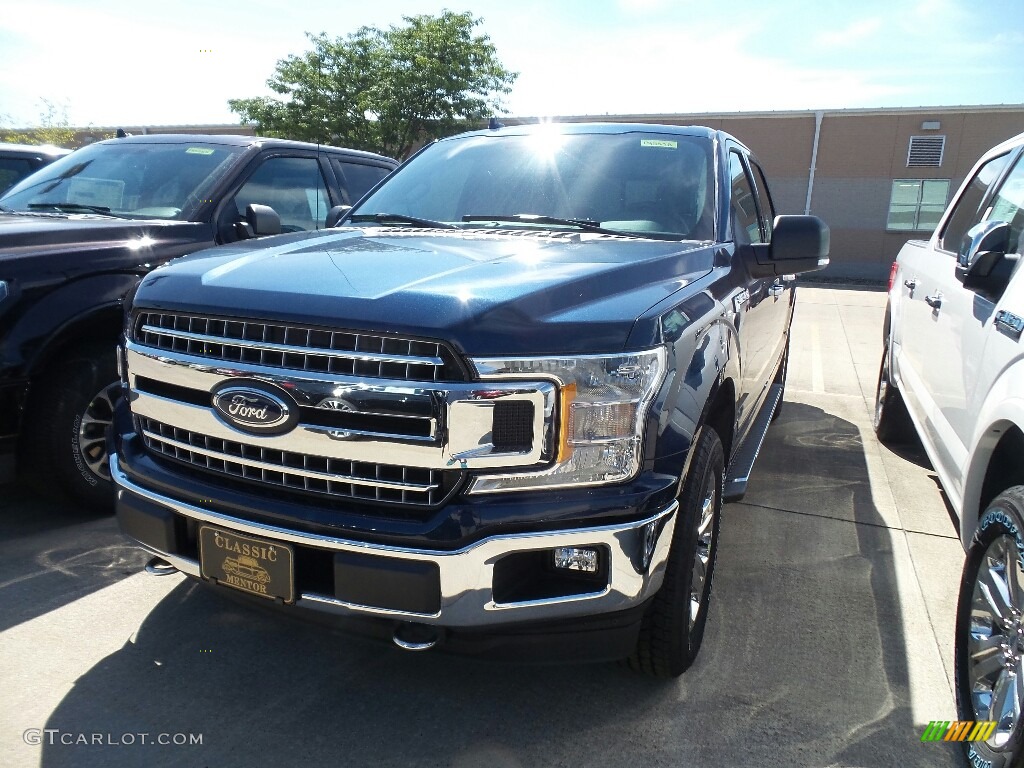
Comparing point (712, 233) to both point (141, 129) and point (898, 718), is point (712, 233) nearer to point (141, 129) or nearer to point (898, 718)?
point (898, 718)

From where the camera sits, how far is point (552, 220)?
3.11 m

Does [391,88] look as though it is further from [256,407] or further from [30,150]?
[256,407]

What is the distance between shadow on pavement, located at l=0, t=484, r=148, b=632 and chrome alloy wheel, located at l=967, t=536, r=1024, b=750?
10.3 ft

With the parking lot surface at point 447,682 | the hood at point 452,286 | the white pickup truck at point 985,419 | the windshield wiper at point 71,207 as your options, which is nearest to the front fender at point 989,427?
the white pickup truck at point 985,419

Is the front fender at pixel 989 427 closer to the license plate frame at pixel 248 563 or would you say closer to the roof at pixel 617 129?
the roof at pixel 617 129

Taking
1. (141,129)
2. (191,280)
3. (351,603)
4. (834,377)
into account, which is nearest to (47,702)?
(351,603)

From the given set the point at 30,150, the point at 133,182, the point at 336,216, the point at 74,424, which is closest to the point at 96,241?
the point at 74,424

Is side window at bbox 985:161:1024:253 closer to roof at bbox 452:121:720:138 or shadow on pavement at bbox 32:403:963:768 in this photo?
roof at bbox 452:121:720:138

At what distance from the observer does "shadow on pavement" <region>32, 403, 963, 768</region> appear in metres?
2.23

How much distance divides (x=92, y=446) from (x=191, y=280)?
1.81m

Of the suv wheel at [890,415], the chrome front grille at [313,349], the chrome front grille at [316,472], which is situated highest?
the chrome front grille at [313,349]

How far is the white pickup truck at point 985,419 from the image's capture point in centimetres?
204

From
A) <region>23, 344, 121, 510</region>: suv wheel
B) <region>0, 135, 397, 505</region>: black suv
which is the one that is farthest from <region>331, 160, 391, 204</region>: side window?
<region>23, 344, 121, 510</region>: suv wheel

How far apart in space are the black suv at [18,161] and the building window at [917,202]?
24033mm
